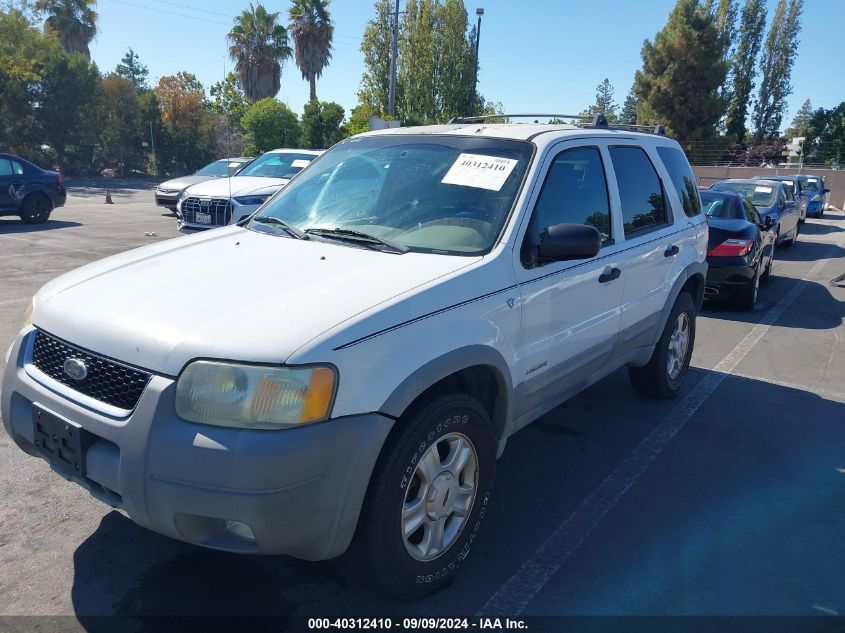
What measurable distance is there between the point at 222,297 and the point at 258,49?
154ft

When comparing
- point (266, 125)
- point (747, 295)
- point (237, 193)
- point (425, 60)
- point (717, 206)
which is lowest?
point (747, 295)

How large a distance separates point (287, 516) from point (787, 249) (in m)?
16.7

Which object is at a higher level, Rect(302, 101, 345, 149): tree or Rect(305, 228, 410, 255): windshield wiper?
Rect(302, 101, 345, 149): tree

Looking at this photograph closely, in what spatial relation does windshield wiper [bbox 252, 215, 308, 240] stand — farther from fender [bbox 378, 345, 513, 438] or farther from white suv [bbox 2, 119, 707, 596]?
fender [bbox 378, 345, 513, 438]

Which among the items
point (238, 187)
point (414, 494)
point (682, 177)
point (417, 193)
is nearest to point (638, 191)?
point (682, 177)

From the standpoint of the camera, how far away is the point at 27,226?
576 inches

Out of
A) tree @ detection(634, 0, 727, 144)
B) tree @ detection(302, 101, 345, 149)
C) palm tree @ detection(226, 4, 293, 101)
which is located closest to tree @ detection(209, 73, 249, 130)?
palm tree @ detection(226, 4, 293, 101)

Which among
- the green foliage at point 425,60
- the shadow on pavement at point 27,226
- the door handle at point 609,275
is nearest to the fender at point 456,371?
the door handle at point 609,275

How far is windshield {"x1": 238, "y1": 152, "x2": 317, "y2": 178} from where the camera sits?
13.6m

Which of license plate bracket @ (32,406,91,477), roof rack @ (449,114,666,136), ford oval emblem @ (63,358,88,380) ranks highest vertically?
roof rack @ (449,114,666,136)

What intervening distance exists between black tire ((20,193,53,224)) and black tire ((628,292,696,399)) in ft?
46.1

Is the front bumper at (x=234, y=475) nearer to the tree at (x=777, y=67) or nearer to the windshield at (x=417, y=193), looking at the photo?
the windshield at (x=417, y=193)

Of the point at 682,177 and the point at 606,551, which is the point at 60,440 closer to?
the point at 606,551

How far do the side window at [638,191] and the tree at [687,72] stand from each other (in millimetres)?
44277
